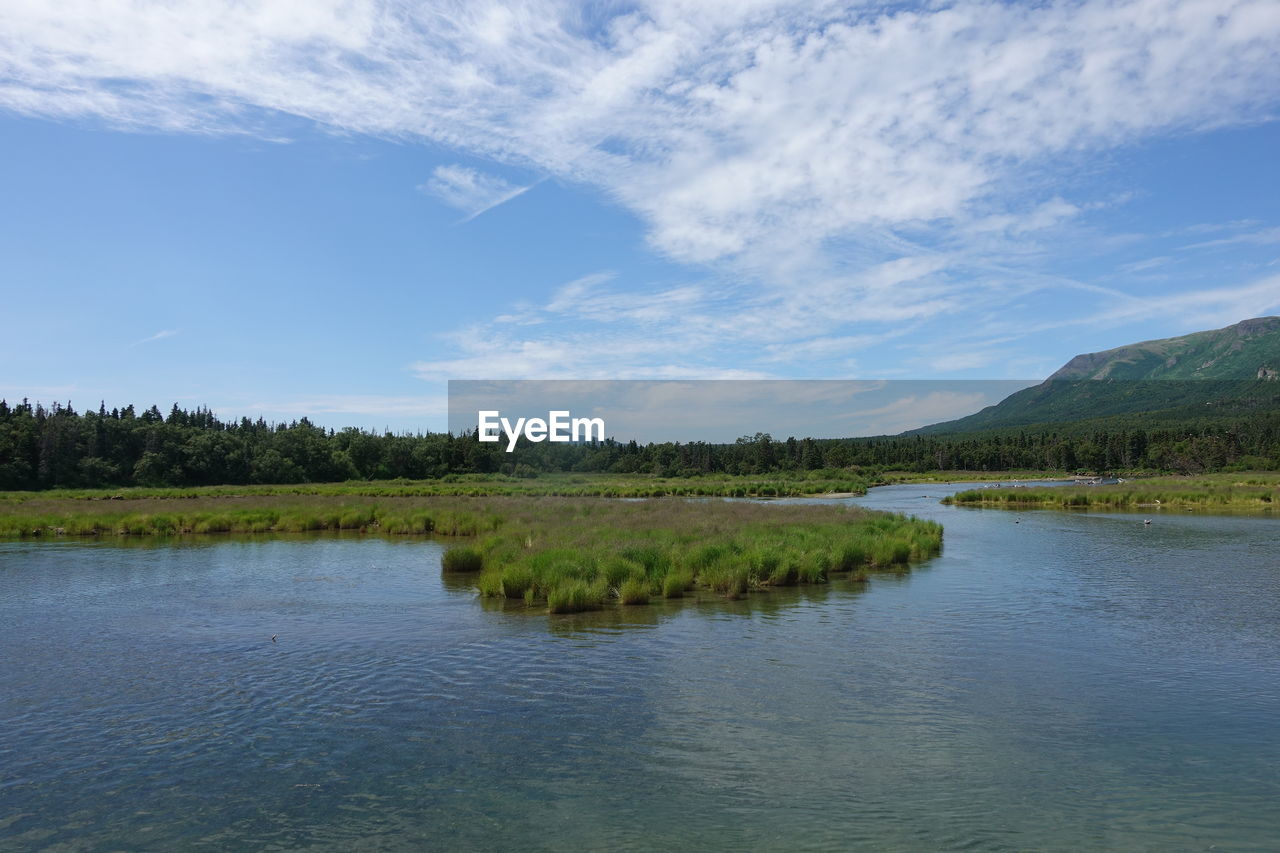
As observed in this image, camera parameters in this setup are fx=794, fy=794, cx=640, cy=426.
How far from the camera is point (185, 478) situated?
329 feet

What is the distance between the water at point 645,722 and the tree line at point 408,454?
88734 millimetres

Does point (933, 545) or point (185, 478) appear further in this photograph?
point (185, 478)

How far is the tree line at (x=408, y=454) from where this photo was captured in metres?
95.5

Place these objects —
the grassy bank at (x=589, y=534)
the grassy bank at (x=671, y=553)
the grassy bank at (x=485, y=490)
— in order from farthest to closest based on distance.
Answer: the grassy bank at (x=485, y=490), the grassy bank at (x=589, y=534), the grassy bank at (x=671, y=553)

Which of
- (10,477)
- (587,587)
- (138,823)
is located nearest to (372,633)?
(587,587)

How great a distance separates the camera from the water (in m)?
8.16

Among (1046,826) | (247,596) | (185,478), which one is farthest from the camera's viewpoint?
(185,478)

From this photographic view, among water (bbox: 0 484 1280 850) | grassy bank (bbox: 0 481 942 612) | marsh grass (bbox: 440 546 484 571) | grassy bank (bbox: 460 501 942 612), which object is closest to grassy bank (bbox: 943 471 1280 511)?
grassy bank (bbox: 0 481 942 612)

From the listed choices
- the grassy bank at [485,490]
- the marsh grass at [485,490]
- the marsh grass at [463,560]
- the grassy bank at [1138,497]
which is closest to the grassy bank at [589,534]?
the marsh grass at [463,560]

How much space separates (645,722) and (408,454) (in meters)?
116

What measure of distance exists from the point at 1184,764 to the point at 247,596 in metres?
21.5

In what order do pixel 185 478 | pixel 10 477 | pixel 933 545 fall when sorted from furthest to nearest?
1. pixel 185 478
2. pixel 10 477
3. pixel 933 545

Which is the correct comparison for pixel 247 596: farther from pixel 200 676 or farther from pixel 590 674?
pixel 590 674

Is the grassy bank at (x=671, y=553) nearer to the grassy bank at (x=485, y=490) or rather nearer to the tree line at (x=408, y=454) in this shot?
the grassy bank at (x=485, y=490)
